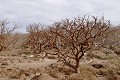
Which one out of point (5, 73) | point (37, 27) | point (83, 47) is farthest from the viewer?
point (37, 27)

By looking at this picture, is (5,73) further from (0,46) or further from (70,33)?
(0,46)

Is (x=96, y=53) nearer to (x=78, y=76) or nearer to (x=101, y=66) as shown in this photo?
(x=101, y=66)

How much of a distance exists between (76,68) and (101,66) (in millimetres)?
3014

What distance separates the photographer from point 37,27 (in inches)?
1836

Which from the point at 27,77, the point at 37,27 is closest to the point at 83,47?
the point at 27,77

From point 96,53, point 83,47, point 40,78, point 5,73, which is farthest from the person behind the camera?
point 96,53

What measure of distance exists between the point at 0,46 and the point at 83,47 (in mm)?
21697

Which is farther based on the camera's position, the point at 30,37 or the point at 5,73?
the point at 30,37

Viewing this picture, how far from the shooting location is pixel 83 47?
18531 millimetres

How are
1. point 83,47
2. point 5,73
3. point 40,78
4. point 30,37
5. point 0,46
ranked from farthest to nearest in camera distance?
1. point 30,37
2. point 0,46
3. point 83,47
4. point 5,73
5. point 40,78

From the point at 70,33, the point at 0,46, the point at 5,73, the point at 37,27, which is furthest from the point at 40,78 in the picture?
the point at 37,27

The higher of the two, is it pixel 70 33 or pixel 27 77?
pixel 70 33

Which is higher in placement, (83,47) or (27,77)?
(83,47)

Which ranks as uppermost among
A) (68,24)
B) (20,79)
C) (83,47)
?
(68,24)
